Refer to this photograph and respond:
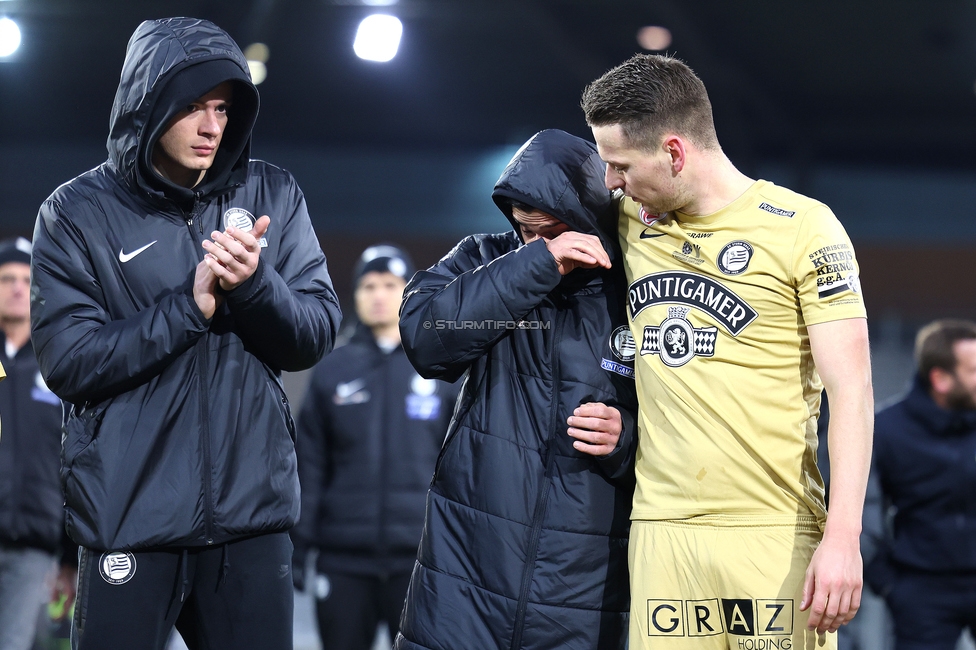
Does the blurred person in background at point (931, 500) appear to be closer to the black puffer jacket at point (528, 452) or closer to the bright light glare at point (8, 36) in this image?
the black puffer jacket at point (528, 452)

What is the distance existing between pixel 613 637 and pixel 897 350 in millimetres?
8764

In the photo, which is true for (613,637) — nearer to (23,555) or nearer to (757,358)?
(757,358)

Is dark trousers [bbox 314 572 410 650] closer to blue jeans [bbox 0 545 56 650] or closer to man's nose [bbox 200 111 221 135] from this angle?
blue jeans [bbox 0 545 56 650]

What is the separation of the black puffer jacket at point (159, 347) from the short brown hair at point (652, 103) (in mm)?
764

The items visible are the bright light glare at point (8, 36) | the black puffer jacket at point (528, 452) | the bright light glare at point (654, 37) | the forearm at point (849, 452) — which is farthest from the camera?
the bright light glare at point (654, 37)

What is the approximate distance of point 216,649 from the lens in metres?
2.15

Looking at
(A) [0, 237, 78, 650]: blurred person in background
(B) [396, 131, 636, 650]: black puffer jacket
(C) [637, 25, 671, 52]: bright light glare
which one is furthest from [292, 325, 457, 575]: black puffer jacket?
(C) [637, 25, 671, 52]: bright light glare

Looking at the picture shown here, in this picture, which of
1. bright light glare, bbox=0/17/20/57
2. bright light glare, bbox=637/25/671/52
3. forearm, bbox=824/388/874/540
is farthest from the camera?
bright light glare, bbox=637/25/671/52

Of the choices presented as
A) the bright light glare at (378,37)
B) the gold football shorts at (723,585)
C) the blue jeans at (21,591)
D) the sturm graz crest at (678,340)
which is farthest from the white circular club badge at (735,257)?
the bright light glare at (378,37)

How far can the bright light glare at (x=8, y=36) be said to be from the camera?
6886mm

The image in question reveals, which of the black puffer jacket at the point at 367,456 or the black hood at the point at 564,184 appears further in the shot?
the black puffer jacket at the point at 367,456

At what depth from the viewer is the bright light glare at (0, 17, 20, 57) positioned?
6.89m

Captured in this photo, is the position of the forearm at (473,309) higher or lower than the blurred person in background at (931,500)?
higher

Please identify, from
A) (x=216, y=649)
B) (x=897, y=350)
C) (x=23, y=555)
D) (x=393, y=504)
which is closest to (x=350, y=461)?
(x=393, y=504)
